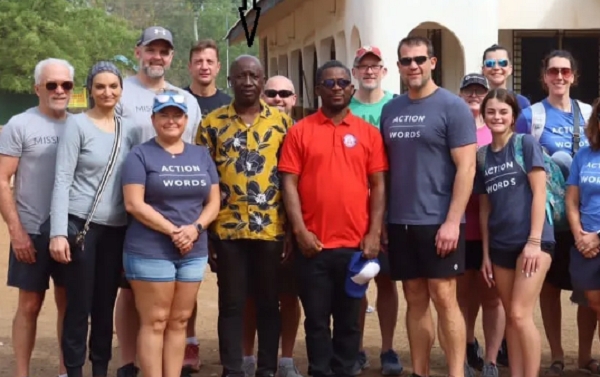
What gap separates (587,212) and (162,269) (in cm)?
266

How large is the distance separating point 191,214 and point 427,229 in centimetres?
143

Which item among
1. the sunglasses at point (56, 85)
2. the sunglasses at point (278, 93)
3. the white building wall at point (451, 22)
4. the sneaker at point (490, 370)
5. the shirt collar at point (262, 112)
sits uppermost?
the white building wall at point (451, 22)

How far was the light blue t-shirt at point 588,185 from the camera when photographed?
6480 millimetres

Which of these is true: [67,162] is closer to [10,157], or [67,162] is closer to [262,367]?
[10,157]

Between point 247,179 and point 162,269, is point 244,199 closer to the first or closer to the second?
point 247,179

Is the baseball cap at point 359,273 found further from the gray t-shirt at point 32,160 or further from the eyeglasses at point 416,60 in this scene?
the gray t-shirt at point 32,160

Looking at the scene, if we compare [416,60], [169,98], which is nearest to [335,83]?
[416,60]

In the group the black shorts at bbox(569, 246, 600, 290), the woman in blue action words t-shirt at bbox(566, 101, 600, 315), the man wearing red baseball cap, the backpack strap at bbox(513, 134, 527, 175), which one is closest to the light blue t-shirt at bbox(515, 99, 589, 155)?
the woman in blue action words t-shirt at bbox(566, 101, 600, 315)

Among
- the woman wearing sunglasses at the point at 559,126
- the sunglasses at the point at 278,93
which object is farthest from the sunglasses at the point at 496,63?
the sunglasses at the point at 278,93

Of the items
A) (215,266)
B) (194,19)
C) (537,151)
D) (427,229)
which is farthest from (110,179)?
(194,19)

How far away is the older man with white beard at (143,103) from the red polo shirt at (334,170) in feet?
2.79

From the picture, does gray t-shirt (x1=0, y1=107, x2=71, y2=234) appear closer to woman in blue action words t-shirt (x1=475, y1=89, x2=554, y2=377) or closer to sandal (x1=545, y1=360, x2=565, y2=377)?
woman in blue action words t-shirt (x1=475, y1=89, x2=554, y2=377)

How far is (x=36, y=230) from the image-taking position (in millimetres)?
6492

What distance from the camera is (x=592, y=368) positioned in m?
7.45
